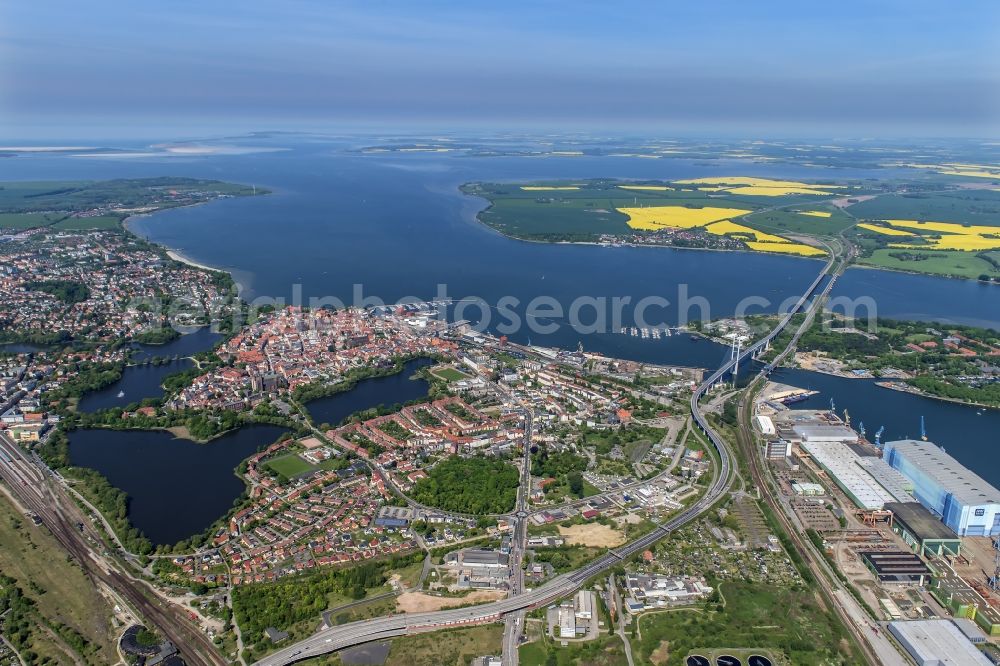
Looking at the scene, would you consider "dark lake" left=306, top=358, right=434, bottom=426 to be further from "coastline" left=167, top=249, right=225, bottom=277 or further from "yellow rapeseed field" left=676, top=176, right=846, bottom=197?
"yellow rapeseed field" left=676, top=176, right=846, bottom=197

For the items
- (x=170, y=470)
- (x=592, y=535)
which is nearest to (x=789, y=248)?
(x=592, y=535)

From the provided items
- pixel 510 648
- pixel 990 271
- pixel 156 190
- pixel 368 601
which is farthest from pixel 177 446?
pixel 156 190

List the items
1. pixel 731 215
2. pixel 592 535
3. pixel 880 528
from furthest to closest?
pixel 731 215 → pixel 880 528 → pixel 592 535

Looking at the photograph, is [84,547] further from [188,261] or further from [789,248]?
[789,248]

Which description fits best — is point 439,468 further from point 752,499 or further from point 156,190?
point 156,190

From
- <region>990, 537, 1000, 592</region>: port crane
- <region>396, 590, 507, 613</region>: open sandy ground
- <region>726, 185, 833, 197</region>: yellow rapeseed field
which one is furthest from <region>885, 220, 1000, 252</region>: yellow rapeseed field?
<region>396, 590, 507, 613</region>: open sandy ground

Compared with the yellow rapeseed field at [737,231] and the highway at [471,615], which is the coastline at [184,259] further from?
the yellow rapeseed field at [737,231]
